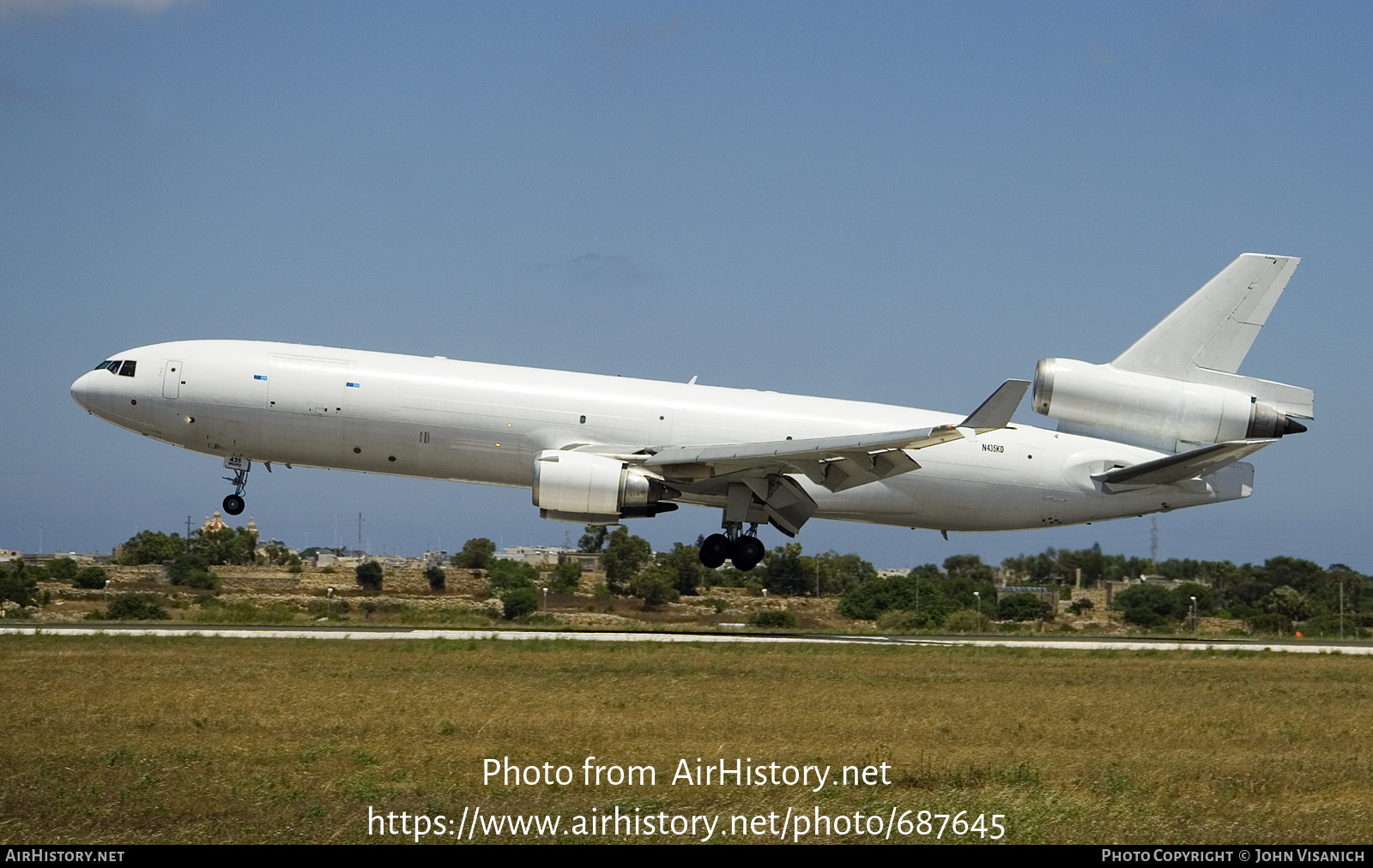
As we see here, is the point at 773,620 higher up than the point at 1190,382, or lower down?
lower down

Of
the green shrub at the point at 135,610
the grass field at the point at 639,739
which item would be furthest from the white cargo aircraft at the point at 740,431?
the grass field at the point at 639,739

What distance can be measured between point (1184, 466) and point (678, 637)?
1349 centimetres

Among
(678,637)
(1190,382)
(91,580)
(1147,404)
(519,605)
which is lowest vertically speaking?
(678,637)

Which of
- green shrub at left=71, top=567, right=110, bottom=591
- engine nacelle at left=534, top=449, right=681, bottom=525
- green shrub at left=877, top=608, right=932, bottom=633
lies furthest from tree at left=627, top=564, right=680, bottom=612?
green shrub at left=71, top=567, right=110, bottom=591

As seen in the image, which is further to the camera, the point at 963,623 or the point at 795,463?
the point at 963,623

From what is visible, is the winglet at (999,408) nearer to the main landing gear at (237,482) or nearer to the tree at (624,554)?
the main landing gear at (237,482)

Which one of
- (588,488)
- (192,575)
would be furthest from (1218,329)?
(192,575)

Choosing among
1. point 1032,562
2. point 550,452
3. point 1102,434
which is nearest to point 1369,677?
point 1102,434

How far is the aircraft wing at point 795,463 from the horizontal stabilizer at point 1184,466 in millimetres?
Answer: 4392

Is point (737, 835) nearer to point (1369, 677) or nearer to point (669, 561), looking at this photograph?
point (1369, 677)

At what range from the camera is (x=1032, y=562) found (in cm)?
9275

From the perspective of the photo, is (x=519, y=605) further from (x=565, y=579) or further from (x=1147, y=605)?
(x=1147, y=605)

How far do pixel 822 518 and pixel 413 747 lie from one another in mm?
21192

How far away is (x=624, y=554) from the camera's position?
69125 millimetres
